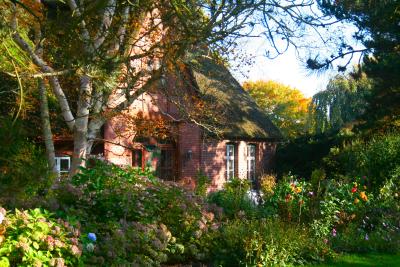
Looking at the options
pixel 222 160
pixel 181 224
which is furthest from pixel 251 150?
pixel 181 224

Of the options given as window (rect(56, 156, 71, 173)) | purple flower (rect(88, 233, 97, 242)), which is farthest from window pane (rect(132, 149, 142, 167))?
purple flower (rect(88, 233, 97, 242))

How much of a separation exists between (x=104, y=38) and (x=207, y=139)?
10.2 metres

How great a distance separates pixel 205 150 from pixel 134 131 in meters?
7.15

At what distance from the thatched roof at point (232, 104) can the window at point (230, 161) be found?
0.71m

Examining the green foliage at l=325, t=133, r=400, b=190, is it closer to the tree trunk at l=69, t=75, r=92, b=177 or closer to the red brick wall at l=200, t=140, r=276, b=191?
the tree trunk at l=69, t=75, r=92, b=177

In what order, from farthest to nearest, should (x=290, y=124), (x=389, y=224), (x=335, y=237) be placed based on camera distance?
(x=290, y=124), (x=389, y=224), (x=335, y=237)

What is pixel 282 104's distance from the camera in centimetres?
4759

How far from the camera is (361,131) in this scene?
75.3 feet

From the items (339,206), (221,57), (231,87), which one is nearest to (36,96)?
(221,57)

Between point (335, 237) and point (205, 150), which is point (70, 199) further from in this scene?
point (205, 150)

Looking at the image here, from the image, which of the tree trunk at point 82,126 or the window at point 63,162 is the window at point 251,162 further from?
the tree trunk at point 82,126

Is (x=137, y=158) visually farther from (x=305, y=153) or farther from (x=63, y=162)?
(x=305, y=153)

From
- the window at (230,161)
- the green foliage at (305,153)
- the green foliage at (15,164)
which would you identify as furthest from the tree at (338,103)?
the green foliage at (15,164)

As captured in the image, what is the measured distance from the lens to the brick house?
19.8 m
